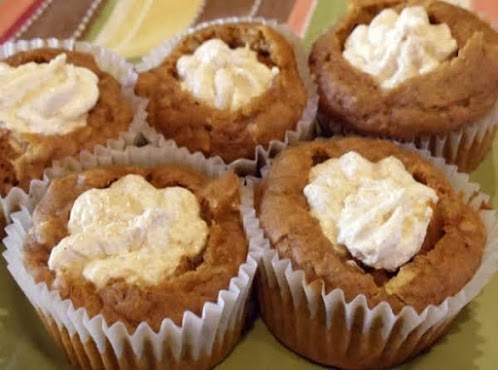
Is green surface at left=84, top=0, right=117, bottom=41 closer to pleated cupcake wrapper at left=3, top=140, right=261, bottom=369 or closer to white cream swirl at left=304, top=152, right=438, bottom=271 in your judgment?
pleated cupcake wrapper at left=3, top=140, right=261, bottom=369

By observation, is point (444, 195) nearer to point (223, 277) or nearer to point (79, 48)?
point (223, 277)

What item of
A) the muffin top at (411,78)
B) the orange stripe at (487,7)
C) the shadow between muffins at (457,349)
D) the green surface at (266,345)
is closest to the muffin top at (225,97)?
the muffin top at (411,78)

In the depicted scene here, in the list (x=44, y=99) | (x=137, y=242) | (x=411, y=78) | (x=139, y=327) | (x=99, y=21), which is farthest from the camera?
(x=99, y=21)

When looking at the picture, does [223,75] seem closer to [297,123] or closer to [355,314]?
[297,123]

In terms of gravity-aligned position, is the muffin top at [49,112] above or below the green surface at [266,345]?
above

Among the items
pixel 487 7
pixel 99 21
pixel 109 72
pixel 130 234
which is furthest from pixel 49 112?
pixel 487 7

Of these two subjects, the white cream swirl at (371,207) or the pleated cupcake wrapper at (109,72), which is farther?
the pleated cupcake wrapper at (109,72)

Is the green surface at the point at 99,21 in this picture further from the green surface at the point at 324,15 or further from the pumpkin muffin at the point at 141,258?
the pumpkin muffin at the point at 141,258
